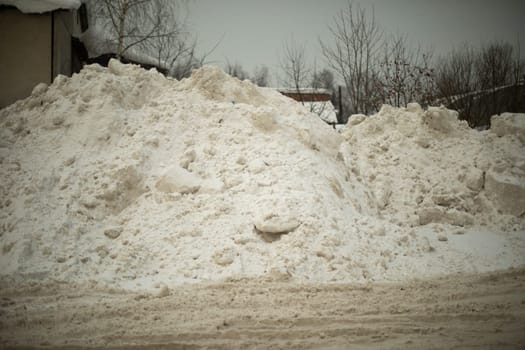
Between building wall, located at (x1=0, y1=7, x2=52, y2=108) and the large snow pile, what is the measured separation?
3114 millimetres

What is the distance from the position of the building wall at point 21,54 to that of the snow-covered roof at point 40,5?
28 centimetres

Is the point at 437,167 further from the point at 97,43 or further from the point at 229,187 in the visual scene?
the point at 97,43

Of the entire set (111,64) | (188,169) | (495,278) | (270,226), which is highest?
(111,64)

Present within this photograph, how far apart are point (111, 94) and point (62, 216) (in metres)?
2.31

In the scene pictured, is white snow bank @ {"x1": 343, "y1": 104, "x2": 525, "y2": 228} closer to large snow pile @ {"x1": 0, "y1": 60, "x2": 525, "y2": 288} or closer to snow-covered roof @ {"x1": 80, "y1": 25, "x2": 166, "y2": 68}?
large snow pile @ {"x1": 0, "y1": 60, "x2": 525, "y2": 288}

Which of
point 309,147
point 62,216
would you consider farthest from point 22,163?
point 309,147

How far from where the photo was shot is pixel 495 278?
13.5 feet

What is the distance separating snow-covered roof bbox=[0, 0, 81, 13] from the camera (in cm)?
884

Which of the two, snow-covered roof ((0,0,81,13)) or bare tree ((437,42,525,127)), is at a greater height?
snow-covered roof ((0,0,81,13))

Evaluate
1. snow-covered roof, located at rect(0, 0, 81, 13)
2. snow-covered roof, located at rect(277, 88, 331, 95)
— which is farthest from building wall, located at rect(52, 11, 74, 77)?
snow-covered roof, located at rect(277, 88, 331, 95)

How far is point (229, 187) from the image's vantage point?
5.24 m

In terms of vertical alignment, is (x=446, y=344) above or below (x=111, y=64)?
below

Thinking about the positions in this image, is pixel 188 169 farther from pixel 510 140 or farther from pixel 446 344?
pixel 510 140

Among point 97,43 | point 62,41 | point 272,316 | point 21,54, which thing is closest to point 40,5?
point 62,41
